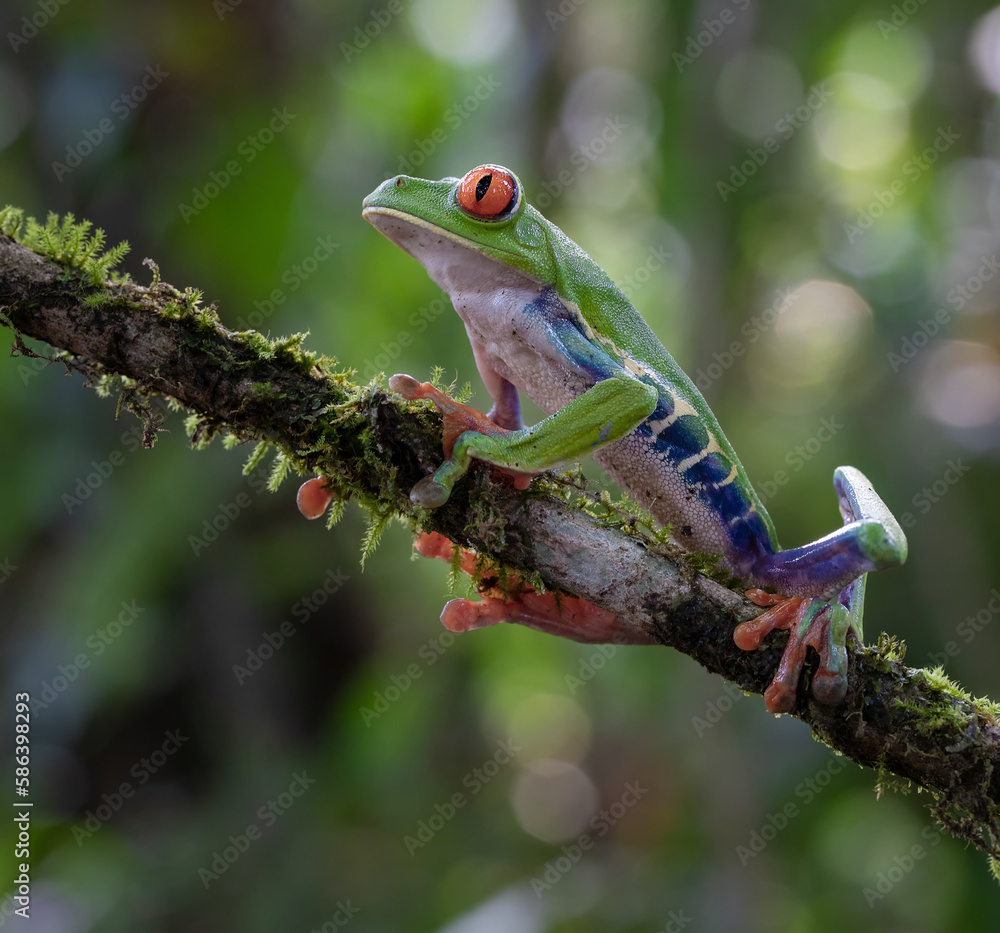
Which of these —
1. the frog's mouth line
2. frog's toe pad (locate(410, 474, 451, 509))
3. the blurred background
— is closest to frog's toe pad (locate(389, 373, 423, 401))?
frog's toe pad (locate(410, 474, 451, 509))

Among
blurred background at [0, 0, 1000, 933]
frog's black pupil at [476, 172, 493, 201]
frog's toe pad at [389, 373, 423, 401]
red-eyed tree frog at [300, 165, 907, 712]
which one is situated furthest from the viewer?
blurred background at [0, 0, 1000, 933]

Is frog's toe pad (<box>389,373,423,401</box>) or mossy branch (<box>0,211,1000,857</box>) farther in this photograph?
frog's toe pad (<box>389,373,423,401</box>)

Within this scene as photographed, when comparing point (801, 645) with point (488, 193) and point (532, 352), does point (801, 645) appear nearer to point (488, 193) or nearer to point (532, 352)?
point (532, 352)

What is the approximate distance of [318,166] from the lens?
5.93 meters

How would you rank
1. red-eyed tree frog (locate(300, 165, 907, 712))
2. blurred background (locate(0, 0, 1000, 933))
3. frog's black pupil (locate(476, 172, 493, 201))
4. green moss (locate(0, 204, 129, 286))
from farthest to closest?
blurred background (locate(0, 0, 1000, 933)) → frog's black pupil (locate(476, 172, 493, 201)) → red-eyed tree frog (locate(300, 165, 907, 712)) → green moss (locate(0, 204, 129, 286))

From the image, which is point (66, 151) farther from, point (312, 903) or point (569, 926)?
point (569, 926)

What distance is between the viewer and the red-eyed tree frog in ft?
7.57

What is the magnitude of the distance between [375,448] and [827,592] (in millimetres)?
1355

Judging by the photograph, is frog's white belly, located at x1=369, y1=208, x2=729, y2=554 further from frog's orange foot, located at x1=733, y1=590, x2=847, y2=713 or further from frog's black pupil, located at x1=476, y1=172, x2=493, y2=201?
frog's orange foot, located at x1=733, y1=590, x2=847, y2=713

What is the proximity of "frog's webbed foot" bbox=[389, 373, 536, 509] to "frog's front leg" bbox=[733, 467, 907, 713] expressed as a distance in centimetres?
70

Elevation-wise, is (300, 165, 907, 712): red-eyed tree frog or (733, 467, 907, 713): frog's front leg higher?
(300, 165, 907, 712): red-eyed tree frog

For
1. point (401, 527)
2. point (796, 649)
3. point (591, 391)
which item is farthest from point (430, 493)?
point (401, 527)

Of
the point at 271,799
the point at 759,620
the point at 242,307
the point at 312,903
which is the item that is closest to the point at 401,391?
the point at 759,620

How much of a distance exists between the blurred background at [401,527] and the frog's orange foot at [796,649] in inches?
137
